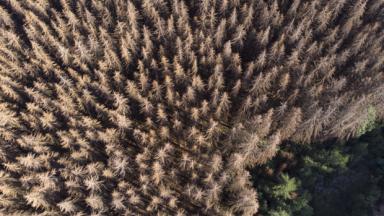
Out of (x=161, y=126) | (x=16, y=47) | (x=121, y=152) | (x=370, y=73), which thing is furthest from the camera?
(x=16, y=47)

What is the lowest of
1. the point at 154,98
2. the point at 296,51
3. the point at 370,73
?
the point at 154,98

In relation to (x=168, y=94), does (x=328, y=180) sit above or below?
below

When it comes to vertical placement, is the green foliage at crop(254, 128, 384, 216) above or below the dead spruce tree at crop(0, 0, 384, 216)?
below

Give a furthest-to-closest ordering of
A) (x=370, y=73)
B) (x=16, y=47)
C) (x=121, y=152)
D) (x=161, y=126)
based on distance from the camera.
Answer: (x=16, y=47), (x=370, y=73), (x=161, y=126), (x=121, y=152)

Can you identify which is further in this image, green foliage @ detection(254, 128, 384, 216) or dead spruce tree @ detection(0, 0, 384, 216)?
green foliage @ detection(254, 128, 384, 216)

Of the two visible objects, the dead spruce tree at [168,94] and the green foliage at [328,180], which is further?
the green foliage at [328,180]

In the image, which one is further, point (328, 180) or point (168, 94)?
point (328, 180)

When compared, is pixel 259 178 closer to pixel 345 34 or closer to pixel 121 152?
pixel 121 152

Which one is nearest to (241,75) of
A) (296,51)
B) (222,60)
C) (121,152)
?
(222,60)
